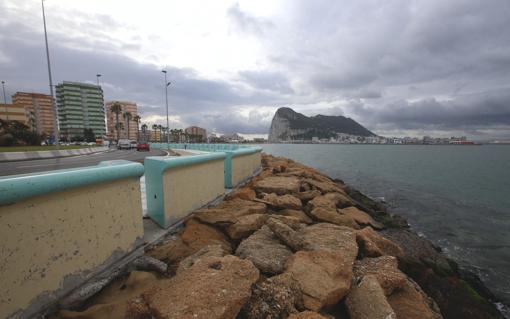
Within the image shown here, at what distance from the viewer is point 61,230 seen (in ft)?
7.15

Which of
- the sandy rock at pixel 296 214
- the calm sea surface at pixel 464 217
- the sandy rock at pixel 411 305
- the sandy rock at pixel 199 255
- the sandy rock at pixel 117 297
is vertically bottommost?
the calm sea surface at pixel 464 217

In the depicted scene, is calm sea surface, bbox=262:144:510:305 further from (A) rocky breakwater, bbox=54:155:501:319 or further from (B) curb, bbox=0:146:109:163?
(B) curb, bbox=0:146:109:163

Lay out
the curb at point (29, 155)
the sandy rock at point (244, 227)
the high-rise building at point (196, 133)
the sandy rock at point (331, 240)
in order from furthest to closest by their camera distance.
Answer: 1. the high-rise building at point (196, 133)
2. the curb at point (29, 155)
3. the sandy rock at point (244, 227)
4. the sandy rock at point (331, 240)

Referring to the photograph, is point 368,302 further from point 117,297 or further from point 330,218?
point 330,218

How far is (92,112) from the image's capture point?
330 feet

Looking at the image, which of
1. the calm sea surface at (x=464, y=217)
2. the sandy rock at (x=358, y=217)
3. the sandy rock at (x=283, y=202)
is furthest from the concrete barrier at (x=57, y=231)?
the calm sea surface at (x=464, y=217)

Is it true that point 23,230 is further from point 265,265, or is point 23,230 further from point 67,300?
point 265,265

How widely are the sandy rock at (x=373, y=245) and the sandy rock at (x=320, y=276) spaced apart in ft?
2.95

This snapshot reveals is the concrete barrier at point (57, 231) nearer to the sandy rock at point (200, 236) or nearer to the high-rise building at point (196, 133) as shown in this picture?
the sandy rock at point (200, 236)

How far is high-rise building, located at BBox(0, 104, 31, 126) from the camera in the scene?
62625 millimetres

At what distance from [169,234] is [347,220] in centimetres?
372

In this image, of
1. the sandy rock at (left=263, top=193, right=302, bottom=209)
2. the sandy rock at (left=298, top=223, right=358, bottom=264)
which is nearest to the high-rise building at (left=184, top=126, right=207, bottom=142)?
the sandy rock at (left=263, top=193, right=302, bottom=209)

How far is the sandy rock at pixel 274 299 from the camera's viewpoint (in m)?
2.18

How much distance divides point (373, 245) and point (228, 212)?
233cm
